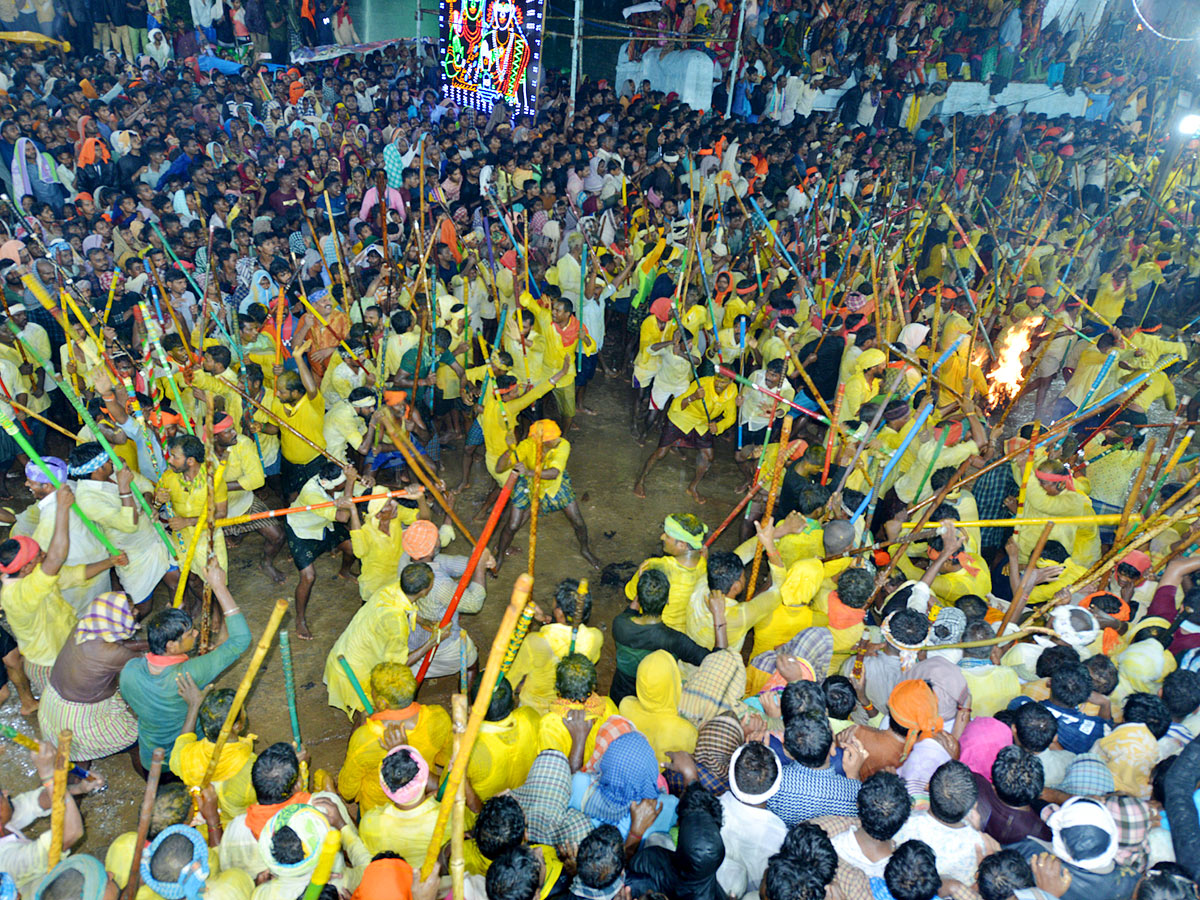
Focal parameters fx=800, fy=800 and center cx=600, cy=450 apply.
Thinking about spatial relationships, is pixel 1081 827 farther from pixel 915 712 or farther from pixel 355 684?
pixel 355 684

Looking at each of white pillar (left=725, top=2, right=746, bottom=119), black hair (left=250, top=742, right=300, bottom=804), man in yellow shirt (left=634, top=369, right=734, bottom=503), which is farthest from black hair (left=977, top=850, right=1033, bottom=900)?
white pillar (left=725, top=2, right=746, bottom=119)

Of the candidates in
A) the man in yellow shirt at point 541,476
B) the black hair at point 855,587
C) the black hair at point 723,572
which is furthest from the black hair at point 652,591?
the man in yellow shirt at point 541,476

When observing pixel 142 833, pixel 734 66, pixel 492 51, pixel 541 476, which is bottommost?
pixel 541 476

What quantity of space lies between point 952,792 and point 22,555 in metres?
4.68

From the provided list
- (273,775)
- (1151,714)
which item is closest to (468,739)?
(273,775)

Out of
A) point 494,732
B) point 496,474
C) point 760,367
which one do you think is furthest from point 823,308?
point 494,732

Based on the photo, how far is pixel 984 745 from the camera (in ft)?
12.3

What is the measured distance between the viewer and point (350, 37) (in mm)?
19969

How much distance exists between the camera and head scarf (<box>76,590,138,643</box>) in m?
3.93

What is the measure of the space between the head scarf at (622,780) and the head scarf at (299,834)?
3.69 ft

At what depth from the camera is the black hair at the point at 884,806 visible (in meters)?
3.13

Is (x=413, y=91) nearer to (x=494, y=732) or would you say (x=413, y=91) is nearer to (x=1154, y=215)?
(x=1154, y=215)

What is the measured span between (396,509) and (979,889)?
12.1ft

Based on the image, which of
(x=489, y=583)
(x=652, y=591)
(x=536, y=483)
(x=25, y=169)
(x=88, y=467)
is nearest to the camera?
(x=652, y=591)
